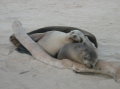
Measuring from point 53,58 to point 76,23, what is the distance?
2772 mm

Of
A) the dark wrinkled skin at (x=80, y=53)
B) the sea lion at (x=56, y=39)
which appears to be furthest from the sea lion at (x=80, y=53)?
the sea lion at (x=56, y=39)

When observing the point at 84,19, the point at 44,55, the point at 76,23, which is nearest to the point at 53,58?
the point at 44,55

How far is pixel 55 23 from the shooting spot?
7070 mm

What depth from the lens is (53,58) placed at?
14.3 feet

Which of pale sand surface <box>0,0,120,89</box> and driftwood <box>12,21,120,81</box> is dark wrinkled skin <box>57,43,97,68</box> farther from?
pale sand surface <box>0,0,120,89</box>

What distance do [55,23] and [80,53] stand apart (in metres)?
3.00

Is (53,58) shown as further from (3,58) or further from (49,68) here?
(3,58)

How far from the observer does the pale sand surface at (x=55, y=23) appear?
12.3 feet

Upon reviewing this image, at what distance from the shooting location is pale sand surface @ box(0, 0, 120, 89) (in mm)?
3754

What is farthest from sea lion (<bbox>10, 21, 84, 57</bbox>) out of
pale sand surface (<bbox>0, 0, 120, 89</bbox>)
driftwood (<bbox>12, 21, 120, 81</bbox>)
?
pale sand surface (<bbox>0, 0, 120, 89</bbox>)

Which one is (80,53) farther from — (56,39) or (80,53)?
(56,39)

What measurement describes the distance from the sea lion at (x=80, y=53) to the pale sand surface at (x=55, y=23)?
0.68 ft

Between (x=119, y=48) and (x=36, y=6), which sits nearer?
(x=119, y=48)

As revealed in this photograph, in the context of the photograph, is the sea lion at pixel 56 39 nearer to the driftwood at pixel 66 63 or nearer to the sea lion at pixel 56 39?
the sea lion at pixel 56 39
